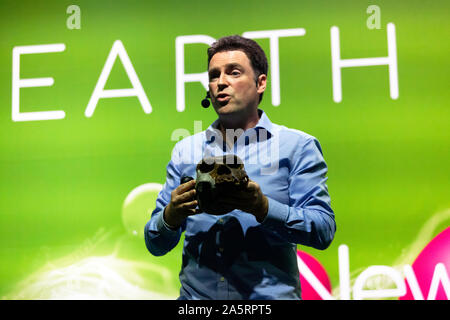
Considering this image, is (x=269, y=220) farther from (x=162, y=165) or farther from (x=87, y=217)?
(x=87, y=217)

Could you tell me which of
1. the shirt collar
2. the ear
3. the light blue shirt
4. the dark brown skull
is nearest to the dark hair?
the ear

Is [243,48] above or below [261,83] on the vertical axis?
above

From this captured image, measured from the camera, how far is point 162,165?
8.18 ft

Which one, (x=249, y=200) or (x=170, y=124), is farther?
(x=170, y=124)

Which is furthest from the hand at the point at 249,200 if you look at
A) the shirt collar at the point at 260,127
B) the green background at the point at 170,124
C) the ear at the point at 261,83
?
the green background at the point at 170,124

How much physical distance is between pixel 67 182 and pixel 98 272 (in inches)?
17.4

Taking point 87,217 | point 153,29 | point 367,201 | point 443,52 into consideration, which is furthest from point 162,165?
point 443,52

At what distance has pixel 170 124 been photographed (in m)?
2.51

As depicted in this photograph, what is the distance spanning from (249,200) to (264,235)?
212 mm

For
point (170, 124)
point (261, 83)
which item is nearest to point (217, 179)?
point (261, 83)

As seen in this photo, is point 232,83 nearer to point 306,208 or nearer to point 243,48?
point 243,48

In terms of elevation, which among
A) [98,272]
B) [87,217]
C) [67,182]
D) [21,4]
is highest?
[21,4]

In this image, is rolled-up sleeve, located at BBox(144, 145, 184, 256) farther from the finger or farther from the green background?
the green background

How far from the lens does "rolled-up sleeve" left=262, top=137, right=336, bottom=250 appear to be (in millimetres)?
1578
